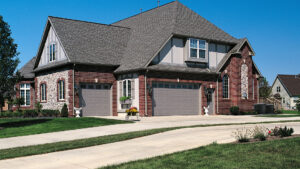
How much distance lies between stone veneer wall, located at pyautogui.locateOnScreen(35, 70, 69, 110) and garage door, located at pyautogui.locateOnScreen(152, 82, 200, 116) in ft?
24.9

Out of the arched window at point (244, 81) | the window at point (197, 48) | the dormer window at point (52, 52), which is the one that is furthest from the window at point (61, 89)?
the arched window at point (244, 81)

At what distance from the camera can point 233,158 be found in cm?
855

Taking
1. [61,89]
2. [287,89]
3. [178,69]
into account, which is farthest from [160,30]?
[287,89]

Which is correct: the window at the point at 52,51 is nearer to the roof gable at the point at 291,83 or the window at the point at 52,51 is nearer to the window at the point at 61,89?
the window at the point at 61,89

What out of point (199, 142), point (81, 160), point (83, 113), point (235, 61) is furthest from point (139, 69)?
point (81, 160)

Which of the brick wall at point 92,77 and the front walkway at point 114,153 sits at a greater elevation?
the brick wall at point 92,77

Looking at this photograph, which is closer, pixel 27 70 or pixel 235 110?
pixel 235 110

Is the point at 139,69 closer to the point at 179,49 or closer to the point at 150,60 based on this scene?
the point at 150,60

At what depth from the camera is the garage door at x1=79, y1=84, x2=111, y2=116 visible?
2914 cm

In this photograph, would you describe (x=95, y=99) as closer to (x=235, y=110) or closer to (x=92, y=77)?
(x=92, y=77)

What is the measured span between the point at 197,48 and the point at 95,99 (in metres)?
10.3

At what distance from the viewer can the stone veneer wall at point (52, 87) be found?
95.9 ft

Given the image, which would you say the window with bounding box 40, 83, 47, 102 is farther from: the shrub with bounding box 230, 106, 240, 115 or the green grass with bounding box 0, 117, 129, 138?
the shrub with bounding box 230, 106, 240, 115

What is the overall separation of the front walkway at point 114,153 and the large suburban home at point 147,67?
1537cm
